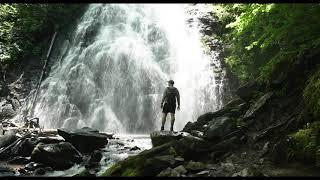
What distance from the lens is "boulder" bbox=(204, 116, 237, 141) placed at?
914 cm

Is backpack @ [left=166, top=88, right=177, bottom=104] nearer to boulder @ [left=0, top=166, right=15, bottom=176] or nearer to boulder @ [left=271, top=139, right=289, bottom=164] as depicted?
boulder @ [left=271, top=139, right=289, bottom=164]

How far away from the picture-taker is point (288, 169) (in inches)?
277

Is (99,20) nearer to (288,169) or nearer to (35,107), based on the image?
(35,107)

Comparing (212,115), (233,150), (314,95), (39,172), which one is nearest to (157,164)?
(233,150)

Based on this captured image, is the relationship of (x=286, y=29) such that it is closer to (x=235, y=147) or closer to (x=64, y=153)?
(x=235, y=147)

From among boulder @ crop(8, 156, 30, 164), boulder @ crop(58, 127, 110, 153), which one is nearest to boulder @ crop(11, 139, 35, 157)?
boulder @ crop(8, 156, 30, 164)

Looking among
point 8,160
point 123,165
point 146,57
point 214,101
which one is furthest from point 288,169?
point 146,57

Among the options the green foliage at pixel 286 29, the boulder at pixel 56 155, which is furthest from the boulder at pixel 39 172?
the green foliage at pixel 286 29

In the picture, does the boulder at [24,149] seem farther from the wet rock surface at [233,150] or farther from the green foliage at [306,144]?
the green foliage at [306,144]

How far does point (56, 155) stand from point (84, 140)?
1.74 meters

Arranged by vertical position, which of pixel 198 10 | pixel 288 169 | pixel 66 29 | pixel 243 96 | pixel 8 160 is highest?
pixel 198 10

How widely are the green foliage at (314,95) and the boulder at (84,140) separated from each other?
791 centimetres

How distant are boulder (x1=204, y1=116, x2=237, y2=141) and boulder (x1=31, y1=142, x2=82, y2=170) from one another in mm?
4906

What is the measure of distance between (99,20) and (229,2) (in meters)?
9.78
